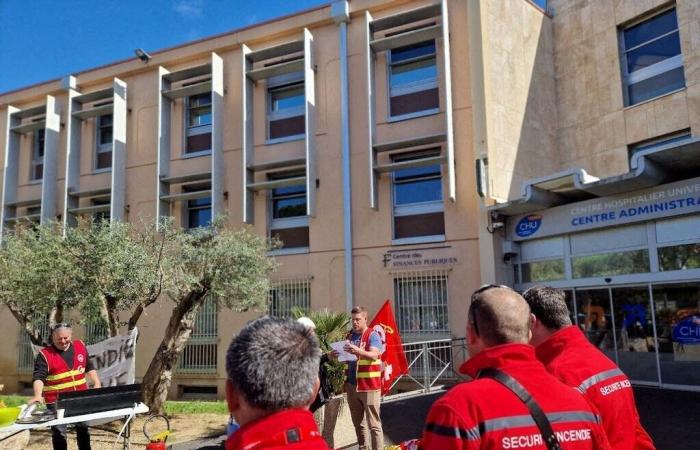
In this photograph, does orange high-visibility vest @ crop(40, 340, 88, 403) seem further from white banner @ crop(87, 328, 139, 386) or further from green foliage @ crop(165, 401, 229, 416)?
green foliage @ crop(165, 401, 229, 416)

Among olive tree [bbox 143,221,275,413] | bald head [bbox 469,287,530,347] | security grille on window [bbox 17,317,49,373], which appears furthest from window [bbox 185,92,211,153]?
bald head [bbox 469,287,530,347]

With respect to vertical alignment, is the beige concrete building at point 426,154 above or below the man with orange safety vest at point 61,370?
above

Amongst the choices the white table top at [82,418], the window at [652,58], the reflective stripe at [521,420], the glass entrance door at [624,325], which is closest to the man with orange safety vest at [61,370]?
the white table top at [82,418]

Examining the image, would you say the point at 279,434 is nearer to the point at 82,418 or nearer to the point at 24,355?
the point at 82,418

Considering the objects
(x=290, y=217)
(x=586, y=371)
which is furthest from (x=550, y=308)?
(x=290, y=217)

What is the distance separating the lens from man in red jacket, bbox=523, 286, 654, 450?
2635mm

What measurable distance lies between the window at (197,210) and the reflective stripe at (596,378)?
15.6m

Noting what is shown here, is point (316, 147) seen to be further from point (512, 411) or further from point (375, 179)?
point (512, 411)

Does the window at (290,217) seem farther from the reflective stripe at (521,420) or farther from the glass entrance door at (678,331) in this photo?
the reflective stripe at (521,420)

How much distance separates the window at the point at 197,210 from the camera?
17.4 meters

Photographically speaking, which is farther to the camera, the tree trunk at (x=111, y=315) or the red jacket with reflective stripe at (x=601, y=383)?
the tree trunk at (x=111, y=315)

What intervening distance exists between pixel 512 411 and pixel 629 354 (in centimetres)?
1150

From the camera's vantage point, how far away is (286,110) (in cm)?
1662

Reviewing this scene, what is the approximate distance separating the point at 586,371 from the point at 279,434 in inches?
65.2
